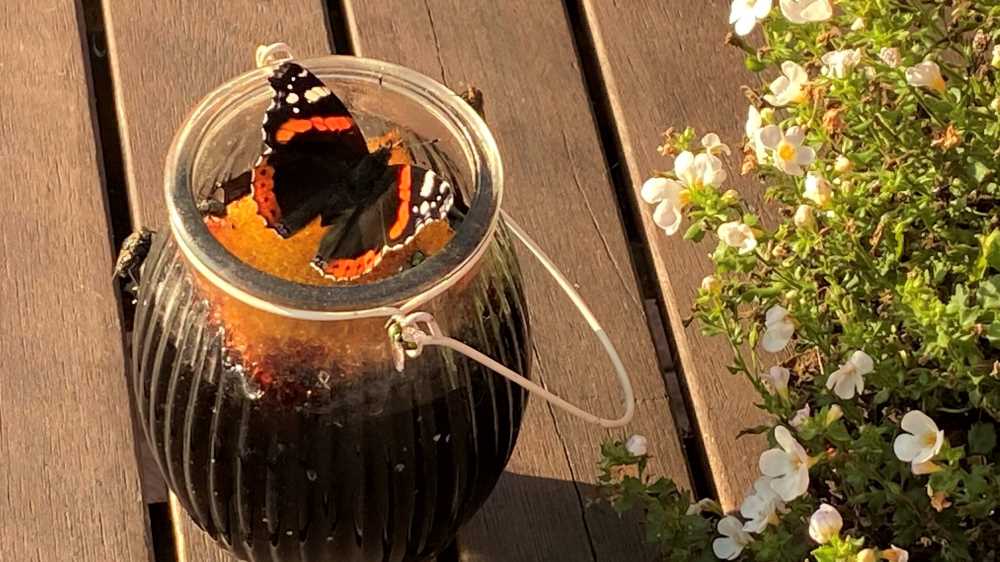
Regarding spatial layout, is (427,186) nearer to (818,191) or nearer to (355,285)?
(355,285)

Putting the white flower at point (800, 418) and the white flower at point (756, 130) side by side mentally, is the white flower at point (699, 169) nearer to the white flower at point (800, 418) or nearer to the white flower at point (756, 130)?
the white flower at point (756, 130)

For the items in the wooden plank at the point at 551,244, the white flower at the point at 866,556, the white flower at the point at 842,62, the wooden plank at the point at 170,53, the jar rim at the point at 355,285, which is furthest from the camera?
the wooden plank at the point at 170,53

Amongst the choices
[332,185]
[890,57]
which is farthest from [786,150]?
[332,185]

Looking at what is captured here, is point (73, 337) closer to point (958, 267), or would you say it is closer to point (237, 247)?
point (237, 247)

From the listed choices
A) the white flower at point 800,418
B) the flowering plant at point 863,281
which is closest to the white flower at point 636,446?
the flowering plant at point 863,281

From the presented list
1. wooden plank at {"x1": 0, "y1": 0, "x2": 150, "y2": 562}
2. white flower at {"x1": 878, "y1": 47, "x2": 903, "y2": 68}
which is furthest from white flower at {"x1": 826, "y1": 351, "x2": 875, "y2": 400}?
wooden plank at {"x1": 0, "y1": 0, "x2": 150, "y2": 562}
